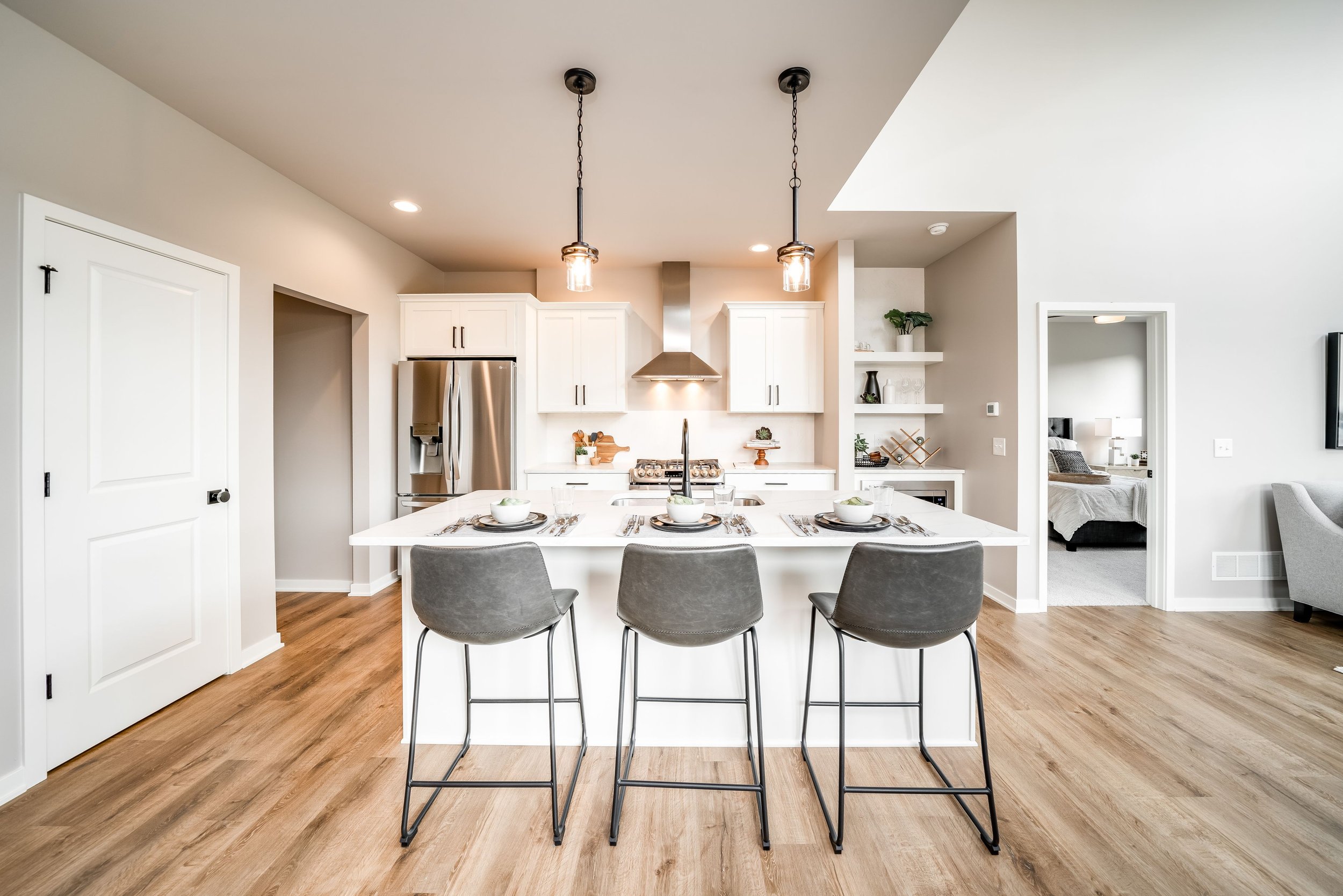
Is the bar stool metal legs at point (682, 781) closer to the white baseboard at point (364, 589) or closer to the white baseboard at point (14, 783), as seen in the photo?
the white baseboard at point (14, 783)

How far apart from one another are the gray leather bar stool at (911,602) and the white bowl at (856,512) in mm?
288

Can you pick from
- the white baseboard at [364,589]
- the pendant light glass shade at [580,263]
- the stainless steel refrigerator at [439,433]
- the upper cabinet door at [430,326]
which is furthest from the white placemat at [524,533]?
the upper cabinet door at [430,326]

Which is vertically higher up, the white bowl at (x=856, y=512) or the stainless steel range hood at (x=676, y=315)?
the stainless steel range hood at (x=676, y=315)

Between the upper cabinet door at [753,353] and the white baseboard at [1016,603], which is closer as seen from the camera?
the white baseboard at [1016,603]

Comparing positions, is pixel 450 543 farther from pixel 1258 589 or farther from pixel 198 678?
pixel 1258 589

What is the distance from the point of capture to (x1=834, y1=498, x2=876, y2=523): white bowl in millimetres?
1857

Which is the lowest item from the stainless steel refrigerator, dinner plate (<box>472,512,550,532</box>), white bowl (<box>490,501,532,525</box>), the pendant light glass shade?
dinner plate (<box>472,512,550,532</box>)

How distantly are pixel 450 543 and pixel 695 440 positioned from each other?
3.24 m

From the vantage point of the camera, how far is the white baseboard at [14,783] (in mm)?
1720

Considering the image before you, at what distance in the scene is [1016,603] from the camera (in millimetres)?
3475

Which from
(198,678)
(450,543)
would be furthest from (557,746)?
(198,678)

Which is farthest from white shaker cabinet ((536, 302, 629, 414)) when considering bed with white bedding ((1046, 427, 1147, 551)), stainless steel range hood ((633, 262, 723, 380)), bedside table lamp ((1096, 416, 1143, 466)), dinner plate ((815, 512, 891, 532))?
bedside table lamp ((1096, 416, 1143, 466))

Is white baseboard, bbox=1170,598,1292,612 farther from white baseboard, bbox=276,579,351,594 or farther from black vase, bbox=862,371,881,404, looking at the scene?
white baseboard, bbox=276,579,351,594

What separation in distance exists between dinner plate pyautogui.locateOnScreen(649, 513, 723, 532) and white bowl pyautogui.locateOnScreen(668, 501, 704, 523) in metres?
0.01
